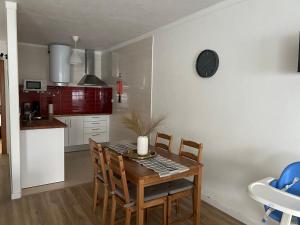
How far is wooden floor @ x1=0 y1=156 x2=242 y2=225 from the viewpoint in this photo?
2.29 metres

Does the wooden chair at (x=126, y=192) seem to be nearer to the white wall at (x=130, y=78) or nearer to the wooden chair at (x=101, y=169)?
the wooden chair at (x=101, y=169)

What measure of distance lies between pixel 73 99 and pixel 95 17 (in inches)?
98.8

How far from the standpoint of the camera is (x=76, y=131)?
15.8 feet

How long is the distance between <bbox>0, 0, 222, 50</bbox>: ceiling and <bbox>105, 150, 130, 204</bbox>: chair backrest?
165cm

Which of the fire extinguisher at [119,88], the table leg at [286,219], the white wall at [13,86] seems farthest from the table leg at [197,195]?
the fire extinguisher at [119,88]

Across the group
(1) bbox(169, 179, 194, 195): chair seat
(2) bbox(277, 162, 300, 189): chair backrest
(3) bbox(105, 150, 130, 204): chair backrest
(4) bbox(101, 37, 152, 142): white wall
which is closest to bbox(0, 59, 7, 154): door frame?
(4) bbox(101, 37, 152, 142): white wall

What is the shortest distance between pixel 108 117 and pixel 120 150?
2.85m

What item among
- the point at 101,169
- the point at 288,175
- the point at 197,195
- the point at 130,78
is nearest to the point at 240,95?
the point at 288,175

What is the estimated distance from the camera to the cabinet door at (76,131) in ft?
15.6

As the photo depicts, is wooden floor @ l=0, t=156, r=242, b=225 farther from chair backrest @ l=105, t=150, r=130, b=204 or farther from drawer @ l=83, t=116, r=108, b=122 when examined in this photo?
drawer @ l=83, t=116, r=108, b=122

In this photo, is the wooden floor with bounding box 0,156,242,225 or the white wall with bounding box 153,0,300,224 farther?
the wooden floor with bounding box 0,156,242,225

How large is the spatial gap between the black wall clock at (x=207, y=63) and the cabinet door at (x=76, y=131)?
9.89 feet

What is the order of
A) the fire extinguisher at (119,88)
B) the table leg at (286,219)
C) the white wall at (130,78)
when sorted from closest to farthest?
the table leg at (286,219) < the white wall at (130,78) < the fire extinguisher at (119,88)

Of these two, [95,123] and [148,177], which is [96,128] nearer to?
[95,123]
